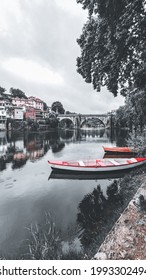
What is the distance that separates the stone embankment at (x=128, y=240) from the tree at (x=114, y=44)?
22.9 ft

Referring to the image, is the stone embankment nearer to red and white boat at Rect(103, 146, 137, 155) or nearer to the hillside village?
red and white boat at Rect(103, 146, 137, 155)

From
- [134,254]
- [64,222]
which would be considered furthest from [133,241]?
[64,222]

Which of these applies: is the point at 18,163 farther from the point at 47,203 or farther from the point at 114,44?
the point at 114,44

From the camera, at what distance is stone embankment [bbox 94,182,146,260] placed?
166 inches

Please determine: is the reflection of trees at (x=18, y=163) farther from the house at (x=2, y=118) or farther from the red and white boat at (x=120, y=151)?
the house at (x=2, y=118)

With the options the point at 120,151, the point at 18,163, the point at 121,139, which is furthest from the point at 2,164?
the point at 121,139

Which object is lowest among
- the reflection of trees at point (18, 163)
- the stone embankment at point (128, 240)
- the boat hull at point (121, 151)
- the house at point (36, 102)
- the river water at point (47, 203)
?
the river water at point (47, 203)

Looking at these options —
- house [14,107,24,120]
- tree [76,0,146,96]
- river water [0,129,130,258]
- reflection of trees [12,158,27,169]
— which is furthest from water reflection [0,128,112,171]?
house [14,107,24,120]

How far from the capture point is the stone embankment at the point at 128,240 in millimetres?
4223

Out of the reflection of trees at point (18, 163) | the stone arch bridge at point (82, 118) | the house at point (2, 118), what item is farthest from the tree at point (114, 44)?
the stone arch bridge at point (82, 118)

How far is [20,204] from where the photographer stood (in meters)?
10.3

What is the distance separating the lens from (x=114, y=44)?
898cm
